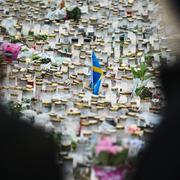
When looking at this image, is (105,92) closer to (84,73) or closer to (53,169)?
(84,73)

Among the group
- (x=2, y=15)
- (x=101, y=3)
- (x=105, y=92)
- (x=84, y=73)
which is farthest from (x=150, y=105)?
(x=101, y=3)

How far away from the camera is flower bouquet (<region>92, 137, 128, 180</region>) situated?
372cm

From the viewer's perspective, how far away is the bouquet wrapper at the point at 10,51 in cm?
862

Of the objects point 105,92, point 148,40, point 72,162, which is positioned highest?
point 148,40

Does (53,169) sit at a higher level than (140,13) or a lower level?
lower

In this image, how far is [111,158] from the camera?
12.2 feet

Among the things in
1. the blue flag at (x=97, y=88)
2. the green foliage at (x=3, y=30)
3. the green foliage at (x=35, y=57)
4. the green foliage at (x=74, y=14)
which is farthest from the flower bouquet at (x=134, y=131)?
the green foliage at (x=74, y=14)

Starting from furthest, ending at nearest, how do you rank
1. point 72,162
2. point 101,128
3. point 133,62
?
point 133,62
point 101,128
point 72,162

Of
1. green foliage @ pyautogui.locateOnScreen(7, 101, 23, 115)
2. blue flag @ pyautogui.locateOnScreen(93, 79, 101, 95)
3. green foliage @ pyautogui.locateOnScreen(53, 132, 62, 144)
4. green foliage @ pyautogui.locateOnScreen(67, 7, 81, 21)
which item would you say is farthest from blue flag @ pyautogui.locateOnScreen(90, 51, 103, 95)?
green foliage @ pyautogui.locateOnScreen(67, 7, 81, 21)

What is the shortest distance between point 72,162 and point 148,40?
5756mm

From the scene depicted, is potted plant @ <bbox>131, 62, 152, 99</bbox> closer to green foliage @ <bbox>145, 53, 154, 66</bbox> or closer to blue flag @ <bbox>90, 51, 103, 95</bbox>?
green foliage @ <bbox>145, 53, 154, 66</bbox>

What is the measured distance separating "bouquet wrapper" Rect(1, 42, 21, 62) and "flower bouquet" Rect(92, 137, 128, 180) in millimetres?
4821

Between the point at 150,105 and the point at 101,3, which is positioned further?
the point at 101,3

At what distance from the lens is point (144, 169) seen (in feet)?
10.1
